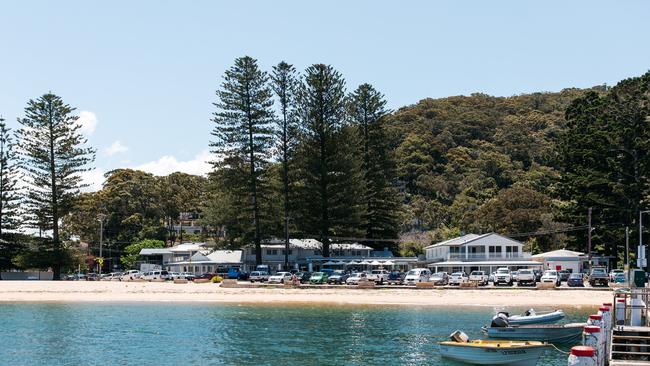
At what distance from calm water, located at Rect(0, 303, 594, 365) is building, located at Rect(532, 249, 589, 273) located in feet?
114

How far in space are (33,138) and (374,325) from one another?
57.0m

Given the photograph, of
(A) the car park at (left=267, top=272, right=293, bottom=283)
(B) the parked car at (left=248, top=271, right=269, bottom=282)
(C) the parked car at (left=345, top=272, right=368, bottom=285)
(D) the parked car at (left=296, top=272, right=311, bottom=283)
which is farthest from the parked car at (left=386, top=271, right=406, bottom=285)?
(B) the parked car at (left=248, top=271, right=269, bottom=282)

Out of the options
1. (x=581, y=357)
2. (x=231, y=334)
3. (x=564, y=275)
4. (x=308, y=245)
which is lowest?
(x=231, y=334)

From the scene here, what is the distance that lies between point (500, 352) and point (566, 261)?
189 ft

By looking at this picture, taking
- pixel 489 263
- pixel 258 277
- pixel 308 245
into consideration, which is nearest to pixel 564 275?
pixel 489 263

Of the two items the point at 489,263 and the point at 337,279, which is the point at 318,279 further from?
the point at 489,263

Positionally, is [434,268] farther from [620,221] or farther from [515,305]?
[515,305]

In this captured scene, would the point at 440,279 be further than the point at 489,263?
No

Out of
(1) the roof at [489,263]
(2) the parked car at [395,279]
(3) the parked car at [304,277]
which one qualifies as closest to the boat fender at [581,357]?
(2) the parked car at [395,279]

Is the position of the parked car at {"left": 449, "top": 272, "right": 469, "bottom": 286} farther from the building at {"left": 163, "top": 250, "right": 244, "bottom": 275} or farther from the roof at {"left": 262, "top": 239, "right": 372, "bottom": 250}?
the building at {"left": 163, "top": 250, "right": 244, "bottom": 275}

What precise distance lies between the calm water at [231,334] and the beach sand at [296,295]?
165 inches

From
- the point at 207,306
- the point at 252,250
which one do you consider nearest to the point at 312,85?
the point at 252,250

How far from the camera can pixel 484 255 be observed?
79.6m

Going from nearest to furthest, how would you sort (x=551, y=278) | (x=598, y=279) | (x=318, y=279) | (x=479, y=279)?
(x=551, y=278) < (x=598, y=279) < (x=479, y=279) < (x=318, y=279)
